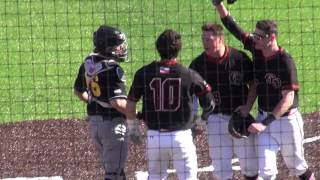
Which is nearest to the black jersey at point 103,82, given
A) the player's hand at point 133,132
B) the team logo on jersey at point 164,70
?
the player's hand at point 133,132

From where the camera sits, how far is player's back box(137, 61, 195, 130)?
8.40 meters

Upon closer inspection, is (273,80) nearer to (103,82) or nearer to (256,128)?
(256,128)

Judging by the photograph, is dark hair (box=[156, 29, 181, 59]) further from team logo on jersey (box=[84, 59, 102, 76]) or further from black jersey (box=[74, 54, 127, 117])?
team logo on jersey (box=[84, 59, 102, 76])

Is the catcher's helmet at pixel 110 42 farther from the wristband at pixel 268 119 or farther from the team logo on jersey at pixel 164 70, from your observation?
the wristband at pixel 268 119

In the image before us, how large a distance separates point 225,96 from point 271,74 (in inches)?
17.4

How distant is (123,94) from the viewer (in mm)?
8641

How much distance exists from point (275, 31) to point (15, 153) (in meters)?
3.47

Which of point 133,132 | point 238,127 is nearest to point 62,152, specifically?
point 133,132

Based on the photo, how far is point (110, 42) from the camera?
8789mm

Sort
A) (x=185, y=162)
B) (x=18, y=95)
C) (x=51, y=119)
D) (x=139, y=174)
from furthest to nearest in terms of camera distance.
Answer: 1. (x=18, y=95)
2. (x=51, y=119)
3. (x=139, y=174)
4. (x=185, y=162)

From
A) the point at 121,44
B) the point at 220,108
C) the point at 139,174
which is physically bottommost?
the point at 139,174

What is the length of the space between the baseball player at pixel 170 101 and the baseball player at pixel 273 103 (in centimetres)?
61

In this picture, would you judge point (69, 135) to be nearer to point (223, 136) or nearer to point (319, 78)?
point (223, 136)

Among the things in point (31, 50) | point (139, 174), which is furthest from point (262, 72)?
point (31, 50)
